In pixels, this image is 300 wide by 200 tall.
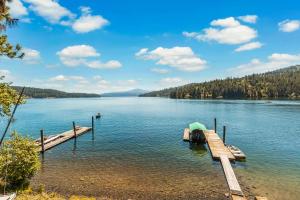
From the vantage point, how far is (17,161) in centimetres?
2055

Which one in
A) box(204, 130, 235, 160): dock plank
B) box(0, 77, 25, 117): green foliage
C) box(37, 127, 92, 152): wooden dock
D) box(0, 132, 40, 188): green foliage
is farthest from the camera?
box(37, 127, 92, 152): wooden dock

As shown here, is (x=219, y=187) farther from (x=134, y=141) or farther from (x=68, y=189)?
(x=134, y=141)

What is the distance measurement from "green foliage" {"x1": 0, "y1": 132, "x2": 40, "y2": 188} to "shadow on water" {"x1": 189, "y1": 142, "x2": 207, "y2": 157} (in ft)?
75.1

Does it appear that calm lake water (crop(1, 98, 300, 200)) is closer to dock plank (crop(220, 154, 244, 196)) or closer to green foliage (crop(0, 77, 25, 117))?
dock plank (crop(220, 154, 244, 196))

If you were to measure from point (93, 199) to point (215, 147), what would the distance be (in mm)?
22864

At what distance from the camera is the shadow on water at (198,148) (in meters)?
→ 36.6

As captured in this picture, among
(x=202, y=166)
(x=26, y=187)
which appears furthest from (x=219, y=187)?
(x=26, y=187)

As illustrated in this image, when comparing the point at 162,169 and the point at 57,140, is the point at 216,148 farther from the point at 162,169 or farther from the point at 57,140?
the point at 57,140

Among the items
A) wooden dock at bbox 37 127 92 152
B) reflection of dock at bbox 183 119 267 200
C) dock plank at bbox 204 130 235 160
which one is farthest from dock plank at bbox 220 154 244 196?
wooden dock at bbox 37 127 92 152

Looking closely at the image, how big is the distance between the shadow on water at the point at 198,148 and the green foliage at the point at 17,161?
2290 cm

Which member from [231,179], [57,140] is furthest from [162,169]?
[57,140]

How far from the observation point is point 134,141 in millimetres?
45438

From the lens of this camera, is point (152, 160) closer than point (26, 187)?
No

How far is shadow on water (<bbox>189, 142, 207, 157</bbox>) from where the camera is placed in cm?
3657
